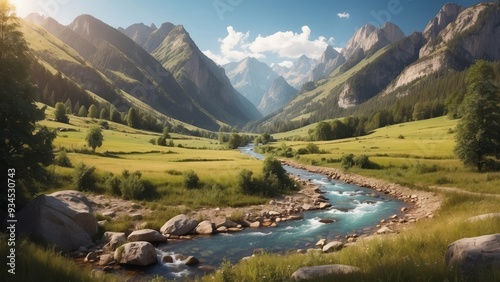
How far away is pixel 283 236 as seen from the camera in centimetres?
2623

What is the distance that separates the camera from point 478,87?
47.7 m

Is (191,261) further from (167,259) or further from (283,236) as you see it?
(283,236)

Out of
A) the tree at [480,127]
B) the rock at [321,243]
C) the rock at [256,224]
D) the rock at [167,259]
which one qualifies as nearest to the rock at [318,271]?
the rock at [167,259]

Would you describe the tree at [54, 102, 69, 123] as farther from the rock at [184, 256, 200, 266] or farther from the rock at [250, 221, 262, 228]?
the rock at [184, 256, 200, 266]

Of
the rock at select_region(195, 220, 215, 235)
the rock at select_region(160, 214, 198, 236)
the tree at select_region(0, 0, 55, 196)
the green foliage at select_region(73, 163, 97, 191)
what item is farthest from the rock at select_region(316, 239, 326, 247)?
the green foliage at select_region(73, 163, 97, 191)

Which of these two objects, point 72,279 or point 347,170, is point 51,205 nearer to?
point 72,279

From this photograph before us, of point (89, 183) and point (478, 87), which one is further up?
point (478, 87)

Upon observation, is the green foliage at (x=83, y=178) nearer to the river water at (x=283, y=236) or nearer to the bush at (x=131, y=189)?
the bush at (x=131, y=189)

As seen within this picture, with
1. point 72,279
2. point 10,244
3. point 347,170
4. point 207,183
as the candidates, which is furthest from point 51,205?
point 347,170

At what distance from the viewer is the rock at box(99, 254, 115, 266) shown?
18983mm

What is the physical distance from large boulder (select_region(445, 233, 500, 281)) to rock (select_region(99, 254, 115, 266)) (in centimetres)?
1899

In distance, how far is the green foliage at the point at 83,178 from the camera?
3522 cm

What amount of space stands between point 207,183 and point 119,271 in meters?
22.3

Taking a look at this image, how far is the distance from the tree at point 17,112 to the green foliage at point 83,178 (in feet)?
50.3
